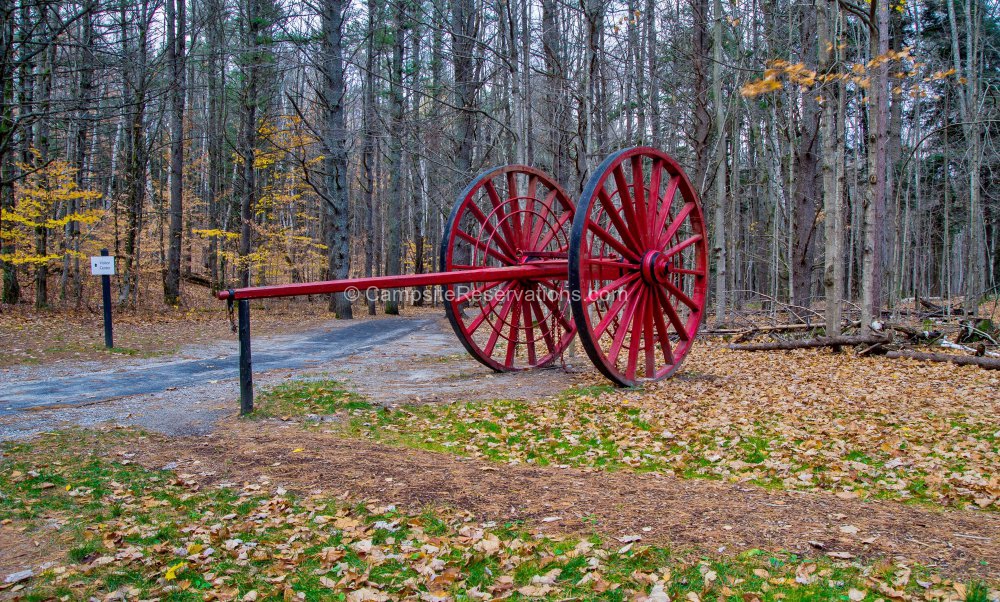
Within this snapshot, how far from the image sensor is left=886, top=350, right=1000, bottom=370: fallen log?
390 inches

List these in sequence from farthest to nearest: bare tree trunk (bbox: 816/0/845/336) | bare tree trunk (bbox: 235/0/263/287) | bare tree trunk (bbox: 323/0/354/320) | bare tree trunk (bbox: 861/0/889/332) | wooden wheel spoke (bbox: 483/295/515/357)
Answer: bare tree trunk (bbox: 235/0/263/287) < bare tree trunk (bbox: 323/0/354/320) < bare tree trunk (bbox: 816/0/845/336) < bare tree trunk (bbox: 861/0/889/332) < wooden wheel spoke (bbox: 483/295/515/357)

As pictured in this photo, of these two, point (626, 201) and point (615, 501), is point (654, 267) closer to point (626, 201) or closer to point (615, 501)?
point (626, 201)

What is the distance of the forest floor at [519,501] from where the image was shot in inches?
121

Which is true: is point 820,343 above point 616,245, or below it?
below

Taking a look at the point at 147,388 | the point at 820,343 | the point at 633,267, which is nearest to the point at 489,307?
the point at 633,267

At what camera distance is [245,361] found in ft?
21.1

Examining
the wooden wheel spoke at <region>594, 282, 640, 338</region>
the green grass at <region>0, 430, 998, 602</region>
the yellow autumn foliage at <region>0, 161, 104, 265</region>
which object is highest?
the yellow autumn foliage at <region>0, 161, 104, 265</region>

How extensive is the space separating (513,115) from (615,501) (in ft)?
36.0

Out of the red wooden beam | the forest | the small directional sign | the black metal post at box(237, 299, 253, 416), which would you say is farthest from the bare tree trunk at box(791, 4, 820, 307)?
the small directional sign

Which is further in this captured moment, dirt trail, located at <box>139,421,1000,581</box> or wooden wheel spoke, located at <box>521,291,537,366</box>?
wooden wheel spoke, located at <box>521,291,537,366</box>

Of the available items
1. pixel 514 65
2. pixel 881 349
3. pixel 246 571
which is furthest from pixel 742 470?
pixel 514 65

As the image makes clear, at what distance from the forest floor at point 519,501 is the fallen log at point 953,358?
124 inches

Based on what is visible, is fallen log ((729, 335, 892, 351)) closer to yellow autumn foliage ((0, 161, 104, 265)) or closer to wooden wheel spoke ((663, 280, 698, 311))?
wooden wheel spoke ((663, 280, 698, 311))

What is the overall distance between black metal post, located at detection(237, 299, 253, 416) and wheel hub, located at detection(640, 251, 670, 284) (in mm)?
5217
